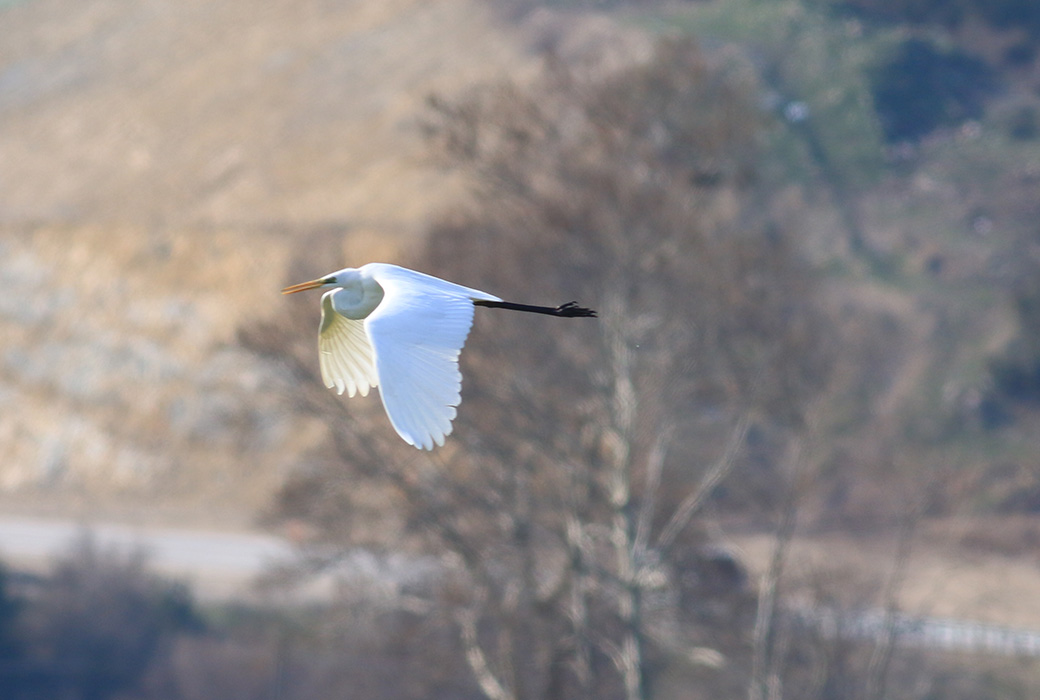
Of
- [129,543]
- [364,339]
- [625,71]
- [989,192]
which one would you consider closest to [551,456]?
[625,71]

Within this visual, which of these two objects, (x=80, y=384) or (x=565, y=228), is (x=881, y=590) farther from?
(x=80, y=384)

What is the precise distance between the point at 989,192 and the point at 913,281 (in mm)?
5390

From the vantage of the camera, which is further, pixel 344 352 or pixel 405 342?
pixel 344 352

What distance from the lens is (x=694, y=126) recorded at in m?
17.2

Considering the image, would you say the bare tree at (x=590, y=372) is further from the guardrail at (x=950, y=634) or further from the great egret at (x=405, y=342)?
the great egret at (x=405, y=342)

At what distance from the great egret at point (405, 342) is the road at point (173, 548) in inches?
606

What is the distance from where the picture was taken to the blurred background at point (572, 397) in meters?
16.4

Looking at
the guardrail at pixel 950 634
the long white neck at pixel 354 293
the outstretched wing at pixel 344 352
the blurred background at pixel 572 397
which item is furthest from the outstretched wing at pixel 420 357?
the guardrail at pixel 950 634

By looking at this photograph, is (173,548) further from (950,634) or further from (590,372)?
(950,634)

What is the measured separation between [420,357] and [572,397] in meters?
11.0

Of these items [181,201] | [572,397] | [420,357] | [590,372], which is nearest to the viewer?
[420,357]

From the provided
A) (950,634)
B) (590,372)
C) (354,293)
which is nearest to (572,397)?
(590,372)

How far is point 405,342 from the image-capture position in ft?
20.4

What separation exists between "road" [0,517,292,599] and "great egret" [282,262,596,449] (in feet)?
50.5
